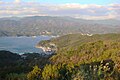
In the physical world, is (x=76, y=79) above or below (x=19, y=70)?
above

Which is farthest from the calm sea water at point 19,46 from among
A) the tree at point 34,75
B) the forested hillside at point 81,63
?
the tree at point 34,75

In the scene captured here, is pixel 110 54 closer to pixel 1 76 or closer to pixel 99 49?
pixel 99 49

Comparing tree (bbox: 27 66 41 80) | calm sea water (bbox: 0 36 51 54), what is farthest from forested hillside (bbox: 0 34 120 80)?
calm sea water (bbox: 0 36 51 54)

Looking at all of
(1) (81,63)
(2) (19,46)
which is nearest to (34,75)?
(1) (81,63)

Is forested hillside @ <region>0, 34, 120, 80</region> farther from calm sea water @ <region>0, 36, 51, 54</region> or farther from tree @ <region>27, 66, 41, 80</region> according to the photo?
calm sea water @ <region>0, 36, 51, 54</region>

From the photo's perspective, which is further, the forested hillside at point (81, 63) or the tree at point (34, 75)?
the tree at point (34, 75)

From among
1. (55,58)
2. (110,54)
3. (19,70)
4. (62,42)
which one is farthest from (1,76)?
(62,42)

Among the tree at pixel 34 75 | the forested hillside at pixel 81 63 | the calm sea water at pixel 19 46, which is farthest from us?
the calm sea water at pixel 19 46

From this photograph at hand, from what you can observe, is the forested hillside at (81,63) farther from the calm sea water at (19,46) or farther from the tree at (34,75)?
the calm sea water at (19,46)

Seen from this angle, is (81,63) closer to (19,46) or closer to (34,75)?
(34,75)

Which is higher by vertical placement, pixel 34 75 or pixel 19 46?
pixel 34 75

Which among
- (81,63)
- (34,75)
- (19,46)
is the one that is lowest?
(19,46)
